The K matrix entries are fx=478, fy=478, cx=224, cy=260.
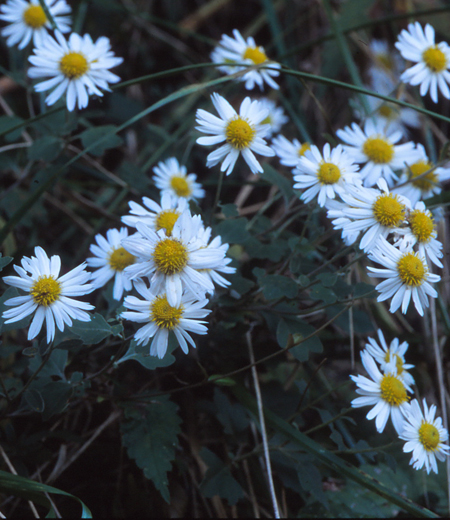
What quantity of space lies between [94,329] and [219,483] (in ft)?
2.27

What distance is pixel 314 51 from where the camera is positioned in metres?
3.09

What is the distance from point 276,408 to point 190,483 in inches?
15.7

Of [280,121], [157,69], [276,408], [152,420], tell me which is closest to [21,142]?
[157,69]

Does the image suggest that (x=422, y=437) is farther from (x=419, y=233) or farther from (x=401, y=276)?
(x=419, y=233)

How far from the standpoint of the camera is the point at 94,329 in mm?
1192

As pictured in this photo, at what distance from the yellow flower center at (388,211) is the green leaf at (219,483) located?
3.01 feet

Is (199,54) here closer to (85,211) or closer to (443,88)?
(85,211)

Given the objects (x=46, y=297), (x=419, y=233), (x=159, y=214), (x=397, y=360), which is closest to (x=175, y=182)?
(x=159, y=214)

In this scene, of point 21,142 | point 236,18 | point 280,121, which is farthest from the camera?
point 236,18

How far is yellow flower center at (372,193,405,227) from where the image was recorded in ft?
4.52

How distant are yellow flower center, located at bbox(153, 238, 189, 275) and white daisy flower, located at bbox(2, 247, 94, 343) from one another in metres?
0.19

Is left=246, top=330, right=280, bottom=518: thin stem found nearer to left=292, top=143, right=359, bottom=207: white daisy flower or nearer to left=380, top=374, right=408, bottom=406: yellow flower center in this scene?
left=380, top=374, right=408, bottom=406: yellow flower center

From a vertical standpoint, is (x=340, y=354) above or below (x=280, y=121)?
below

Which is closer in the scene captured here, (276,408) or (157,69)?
(276,408)
